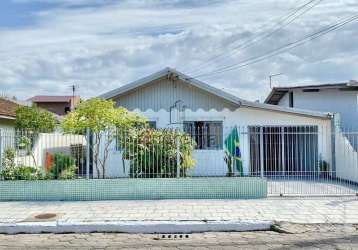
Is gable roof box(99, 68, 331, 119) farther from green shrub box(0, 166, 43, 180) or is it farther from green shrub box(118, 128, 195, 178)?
green shrub box(0, 166, 43, 180)

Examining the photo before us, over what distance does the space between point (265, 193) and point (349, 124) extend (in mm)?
9429

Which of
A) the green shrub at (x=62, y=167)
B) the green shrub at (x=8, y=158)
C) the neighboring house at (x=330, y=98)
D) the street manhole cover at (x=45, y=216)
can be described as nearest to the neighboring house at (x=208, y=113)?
the neighboring house at (x=330, y=98)

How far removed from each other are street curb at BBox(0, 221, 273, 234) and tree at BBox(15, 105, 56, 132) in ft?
32.4

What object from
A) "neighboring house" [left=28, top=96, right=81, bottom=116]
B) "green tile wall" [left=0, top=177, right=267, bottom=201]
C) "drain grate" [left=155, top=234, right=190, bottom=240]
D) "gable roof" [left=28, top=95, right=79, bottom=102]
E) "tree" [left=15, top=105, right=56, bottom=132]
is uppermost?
"gable roof" [left=28, top=95, right=79, bottom=102]

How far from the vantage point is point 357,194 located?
13.5 metres

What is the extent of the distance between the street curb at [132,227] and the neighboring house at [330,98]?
1210 cm

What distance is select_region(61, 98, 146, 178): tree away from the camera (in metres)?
14.4

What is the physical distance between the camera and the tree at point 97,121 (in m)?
14.4

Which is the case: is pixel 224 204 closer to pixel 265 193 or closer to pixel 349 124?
pixel 265 193

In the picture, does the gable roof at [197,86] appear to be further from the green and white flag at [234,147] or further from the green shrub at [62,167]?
the green shrub at [62,167]

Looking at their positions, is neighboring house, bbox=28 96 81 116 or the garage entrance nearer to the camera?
the garage entrance

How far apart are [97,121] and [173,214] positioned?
498cm

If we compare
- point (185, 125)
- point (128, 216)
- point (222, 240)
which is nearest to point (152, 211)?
point (128, 216)

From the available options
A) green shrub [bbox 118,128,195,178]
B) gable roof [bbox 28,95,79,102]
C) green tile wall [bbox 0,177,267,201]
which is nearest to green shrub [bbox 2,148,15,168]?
green tile wall [bbox 0,177,267,201]
